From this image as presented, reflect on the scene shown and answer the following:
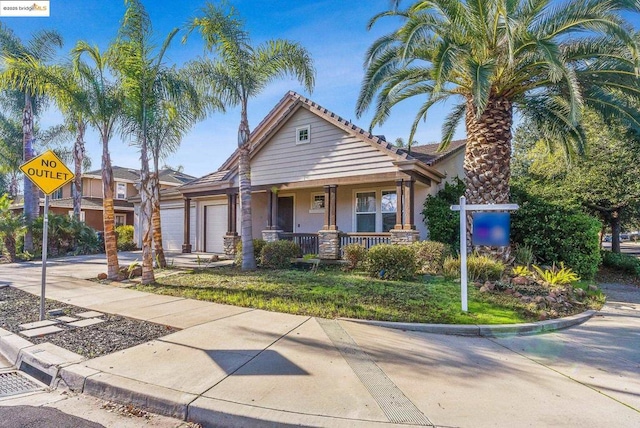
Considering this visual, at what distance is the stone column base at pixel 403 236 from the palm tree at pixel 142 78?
24.1 ft

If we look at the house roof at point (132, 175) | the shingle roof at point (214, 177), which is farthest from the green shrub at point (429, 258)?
the house roof at point (132, 175)

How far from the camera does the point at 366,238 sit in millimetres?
12234

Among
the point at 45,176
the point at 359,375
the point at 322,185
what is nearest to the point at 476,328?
the point at 359,375

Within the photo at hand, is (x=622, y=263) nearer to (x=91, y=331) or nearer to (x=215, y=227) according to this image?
(x=91, y=331)

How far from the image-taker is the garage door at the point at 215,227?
1711 centimetres

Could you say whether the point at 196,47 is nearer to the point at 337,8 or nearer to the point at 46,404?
the point at 337,8

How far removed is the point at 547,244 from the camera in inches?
426

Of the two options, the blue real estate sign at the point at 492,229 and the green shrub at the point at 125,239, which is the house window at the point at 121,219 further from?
the blue real estate sign at the point at 492,229

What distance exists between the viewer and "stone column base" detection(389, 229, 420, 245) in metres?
10.9

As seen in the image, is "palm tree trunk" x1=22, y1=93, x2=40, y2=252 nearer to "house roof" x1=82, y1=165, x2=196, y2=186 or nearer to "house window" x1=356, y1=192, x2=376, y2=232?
"house roof" x1=82, y1=165, x2=196, y2=186

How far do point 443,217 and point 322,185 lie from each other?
4.55 metres

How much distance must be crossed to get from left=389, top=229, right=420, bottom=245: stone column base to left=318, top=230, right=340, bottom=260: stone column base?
2.09 metres

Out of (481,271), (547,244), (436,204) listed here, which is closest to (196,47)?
(436,204)

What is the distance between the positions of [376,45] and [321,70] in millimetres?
2101
